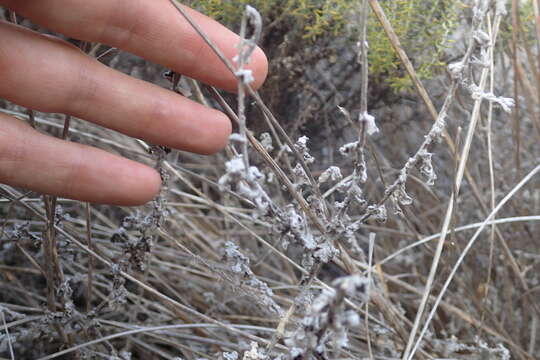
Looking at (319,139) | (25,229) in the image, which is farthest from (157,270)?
(319,139)

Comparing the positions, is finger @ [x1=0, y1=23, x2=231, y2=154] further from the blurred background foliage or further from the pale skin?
the blurred background foliage

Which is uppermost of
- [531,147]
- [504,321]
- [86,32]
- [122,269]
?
[86,32]

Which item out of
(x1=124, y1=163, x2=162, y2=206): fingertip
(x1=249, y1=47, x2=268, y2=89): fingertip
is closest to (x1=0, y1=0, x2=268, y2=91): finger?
(x1=249, y1=47, x2=268, y2=89): fingertip

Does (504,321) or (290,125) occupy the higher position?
(290,125)

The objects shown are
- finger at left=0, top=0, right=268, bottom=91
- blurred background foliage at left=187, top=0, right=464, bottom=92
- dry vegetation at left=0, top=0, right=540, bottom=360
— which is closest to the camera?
dry vegetation at left=0, top=0, right=540, bottom=360

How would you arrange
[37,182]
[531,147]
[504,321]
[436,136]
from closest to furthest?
[436,136] → [37,182] → [504,321] → [531,147]

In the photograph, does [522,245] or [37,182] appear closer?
[37,182]

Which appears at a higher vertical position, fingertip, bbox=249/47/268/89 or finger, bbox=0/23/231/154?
fingertip, bbox=249/47/268/89

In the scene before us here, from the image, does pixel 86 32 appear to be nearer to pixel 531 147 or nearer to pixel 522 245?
pixel 522 245
